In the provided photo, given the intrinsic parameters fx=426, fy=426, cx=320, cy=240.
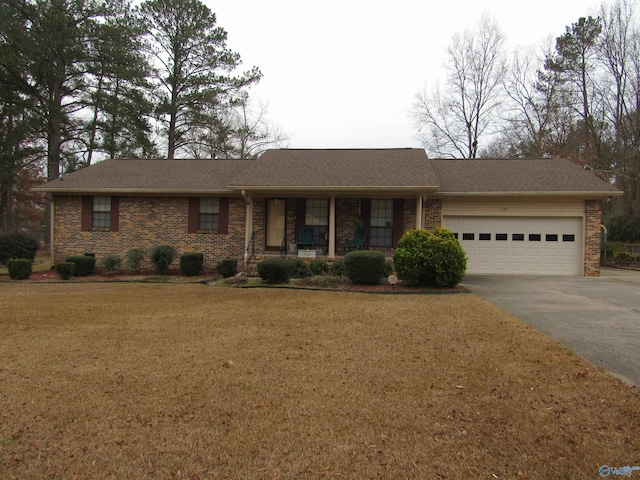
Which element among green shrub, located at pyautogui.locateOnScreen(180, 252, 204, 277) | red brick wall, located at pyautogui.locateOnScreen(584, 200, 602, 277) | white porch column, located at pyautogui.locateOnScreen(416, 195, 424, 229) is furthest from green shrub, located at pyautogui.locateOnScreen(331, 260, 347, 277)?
red brick wall, located at pyautogui.locateOnScreen(584, 200, 602, 277)

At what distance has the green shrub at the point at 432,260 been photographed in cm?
1034

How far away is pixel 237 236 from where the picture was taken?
1462 centimetres

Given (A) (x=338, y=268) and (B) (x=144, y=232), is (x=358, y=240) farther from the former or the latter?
(B) (x=144, y=232)

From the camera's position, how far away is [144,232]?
14906 millimetres

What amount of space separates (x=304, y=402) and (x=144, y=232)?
12.8 metres

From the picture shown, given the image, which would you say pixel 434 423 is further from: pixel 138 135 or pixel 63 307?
pixel 138 135

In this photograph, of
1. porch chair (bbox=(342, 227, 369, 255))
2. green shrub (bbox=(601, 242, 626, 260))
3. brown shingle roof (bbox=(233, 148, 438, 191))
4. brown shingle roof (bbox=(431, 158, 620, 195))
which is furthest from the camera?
green shrub (bbox=(601, 242, 626, 260))

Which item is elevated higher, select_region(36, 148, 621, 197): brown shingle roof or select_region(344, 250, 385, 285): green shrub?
select_region(36, 148, 621, 197): brown shingle roof

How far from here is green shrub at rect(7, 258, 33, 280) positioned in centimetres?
1285

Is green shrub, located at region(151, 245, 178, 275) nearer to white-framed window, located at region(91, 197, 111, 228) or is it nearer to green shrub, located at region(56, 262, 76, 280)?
green shrub, located at region(56, 262, 76, 280)

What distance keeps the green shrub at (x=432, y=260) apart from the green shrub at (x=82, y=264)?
9948 millimetres

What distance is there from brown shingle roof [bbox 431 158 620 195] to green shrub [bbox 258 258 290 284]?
588 cm

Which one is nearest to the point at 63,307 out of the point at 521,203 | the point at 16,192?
the point at 521,203

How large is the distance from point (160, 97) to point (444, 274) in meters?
20.8
